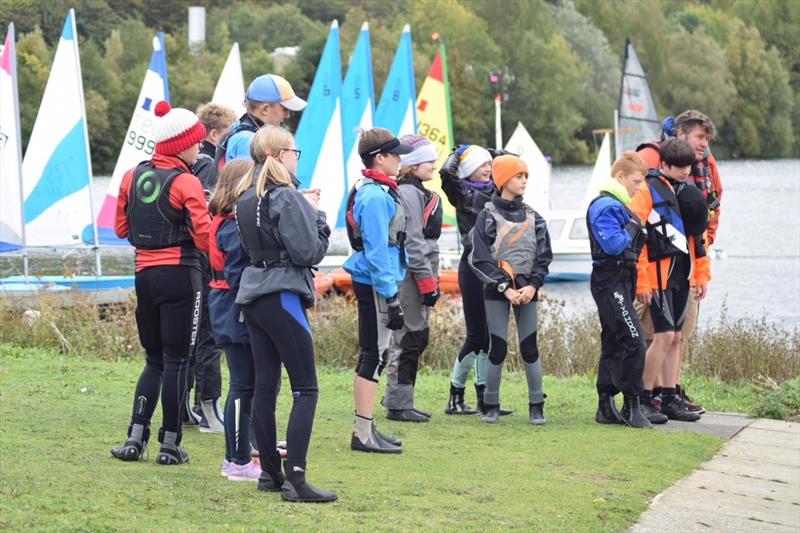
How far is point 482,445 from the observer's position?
750cm

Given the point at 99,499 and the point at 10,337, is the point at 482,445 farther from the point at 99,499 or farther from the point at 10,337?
the point at 10,337

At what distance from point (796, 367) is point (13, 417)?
6568mm

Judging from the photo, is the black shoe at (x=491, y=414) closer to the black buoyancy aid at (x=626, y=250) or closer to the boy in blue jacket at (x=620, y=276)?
the boy in blue jacket at (x=620, y=276)

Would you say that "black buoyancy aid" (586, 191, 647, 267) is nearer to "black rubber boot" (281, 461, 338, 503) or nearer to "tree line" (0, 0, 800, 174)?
"black rubber boot" (281, 461, 338, 503)

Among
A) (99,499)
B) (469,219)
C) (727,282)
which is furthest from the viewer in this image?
(727,282)

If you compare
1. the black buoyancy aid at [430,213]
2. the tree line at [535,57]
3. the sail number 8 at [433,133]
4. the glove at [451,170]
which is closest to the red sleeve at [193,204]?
the black buoyancy aid at [430,213]

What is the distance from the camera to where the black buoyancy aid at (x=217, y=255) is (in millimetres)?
6234

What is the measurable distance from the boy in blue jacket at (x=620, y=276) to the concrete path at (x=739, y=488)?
41 cm

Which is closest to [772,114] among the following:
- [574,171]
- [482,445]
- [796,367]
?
[574,171]

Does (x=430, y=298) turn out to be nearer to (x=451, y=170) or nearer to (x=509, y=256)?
(x=509, y=256)

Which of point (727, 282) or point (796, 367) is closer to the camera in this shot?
point (796, 367)

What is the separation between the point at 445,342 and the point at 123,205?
6.05 metres

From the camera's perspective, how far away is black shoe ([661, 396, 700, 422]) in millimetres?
8586

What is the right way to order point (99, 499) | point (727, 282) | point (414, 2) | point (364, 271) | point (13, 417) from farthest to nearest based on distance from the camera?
point (414, 2)
point (727, 282)
point (13, 417)
point (364, 271)
point (99, 499)
